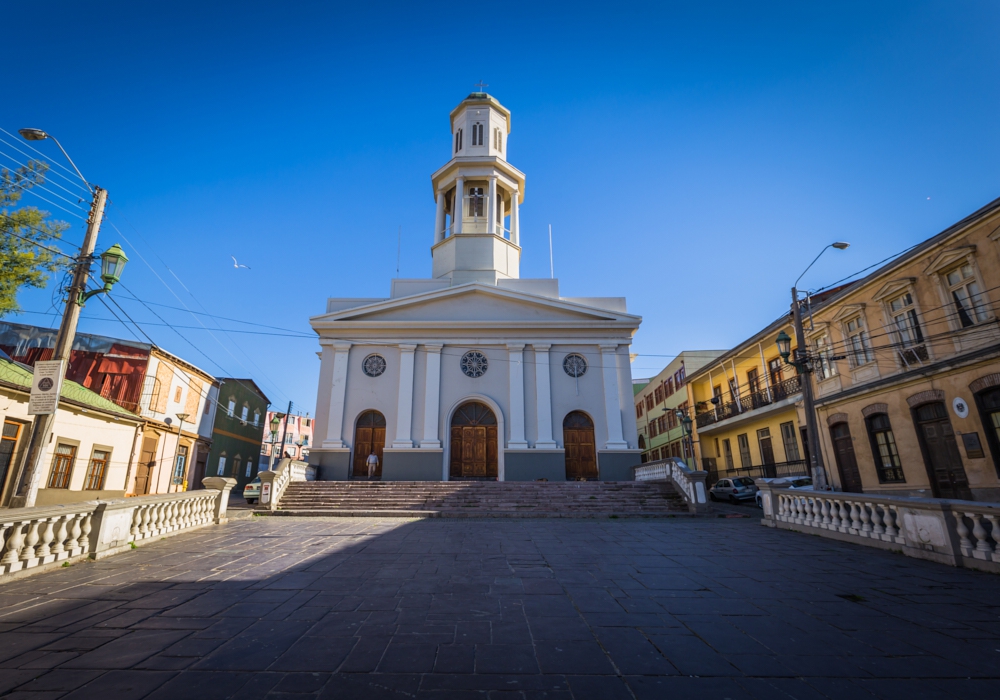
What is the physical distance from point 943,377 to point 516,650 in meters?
17.0

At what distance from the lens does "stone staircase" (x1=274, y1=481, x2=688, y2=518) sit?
14.0 meters

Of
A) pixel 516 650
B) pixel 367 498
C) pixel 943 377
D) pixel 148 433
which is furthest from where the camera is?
pixel 148 433

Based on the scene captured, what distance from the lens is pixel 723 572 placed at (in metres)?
6.33

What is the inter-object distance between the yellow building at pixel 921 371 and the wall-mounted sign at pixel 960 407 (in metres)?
0.03

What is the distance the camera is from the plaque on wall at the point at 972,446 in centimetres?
1365

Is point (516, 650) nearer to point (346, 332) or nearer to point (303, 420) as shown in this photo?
point (346, 332)

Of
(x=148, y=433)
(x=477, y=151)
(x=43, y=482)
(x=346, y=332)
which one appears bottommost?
(x=43, y=482)

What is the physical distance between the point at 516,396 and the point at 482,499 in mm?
5930

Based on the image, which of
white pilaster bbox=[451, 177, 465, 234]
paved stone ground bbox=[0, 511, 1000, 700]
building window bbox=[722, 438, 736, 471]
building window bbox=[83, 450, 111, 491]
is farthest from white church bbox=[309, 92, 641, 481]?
paved stone ground bbox=[0, 511, 1000, 700]

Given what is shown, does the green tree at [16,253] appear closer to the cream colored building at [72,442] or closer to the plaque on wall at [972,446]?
the cream colored building at [72,442]

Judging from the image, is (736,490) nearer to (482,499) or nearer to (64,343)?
(482,499)

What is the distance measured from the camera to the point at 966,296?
14070mm

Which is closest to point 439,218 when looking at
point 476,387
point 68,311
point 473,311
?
point 473,311

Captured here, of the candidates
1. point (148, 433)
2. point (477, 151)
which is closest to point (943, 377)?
point (477, 151)
